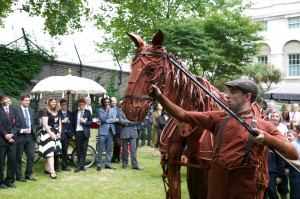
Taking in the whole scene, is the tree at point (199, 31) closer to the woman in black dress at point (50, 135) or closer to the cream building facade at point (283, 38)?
the woman in black dress at point (50, 135)

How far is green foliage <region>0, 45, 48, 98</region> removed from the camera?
46.5ft

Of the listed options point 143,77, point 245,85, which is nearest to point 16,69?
point 143,77

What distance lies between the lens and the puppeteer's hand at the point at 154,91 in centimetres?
307

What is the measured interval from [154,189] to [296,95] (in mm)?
11922

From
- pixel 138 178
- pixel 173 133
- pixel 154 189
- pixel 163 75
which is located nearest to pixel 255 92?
pixel 163 75

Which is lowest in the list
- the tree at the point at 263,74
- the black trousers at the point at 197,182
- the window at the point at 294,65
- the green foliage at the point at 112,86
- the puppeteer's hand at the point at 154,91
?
the black trousers at the point at 197,182

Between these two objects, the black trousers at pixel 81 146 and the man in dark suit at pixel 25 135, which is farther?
the black trousers at pixel 81 146

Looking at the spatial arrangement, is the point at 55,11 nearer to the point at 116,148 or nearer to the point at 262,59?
the point at 116,148

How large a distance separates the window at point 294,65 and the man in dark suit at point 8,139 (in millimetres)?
28071

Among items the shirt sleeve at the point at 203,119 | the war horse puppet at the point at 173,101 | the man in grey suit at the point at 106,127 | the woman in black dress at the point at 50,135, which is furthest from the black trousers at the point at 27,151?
the shirt sleeve at the point at 203,119

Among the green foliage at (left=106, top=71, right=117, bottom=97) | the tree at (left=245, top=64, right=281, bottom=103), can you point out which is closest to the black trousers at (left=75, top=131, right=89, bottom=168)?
the green foliage at (left=106, top=71, right=117, bottom=97)

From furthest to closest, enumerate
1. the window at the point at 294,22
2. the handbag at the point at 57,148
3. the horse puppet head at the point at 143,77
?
the window at the point at 294,22 < the handbag at the point at 57,148 < the horse puppet head at the point at 143,77

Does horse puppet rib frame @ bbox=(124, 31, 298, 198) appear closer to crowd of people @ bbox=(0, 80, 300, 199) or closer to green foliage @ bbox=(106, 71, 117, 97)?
crowd of people @ bbox=(0, 80, 300, 199)

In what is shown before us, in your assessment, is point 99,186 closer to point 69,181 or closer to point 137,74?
point 69,181
